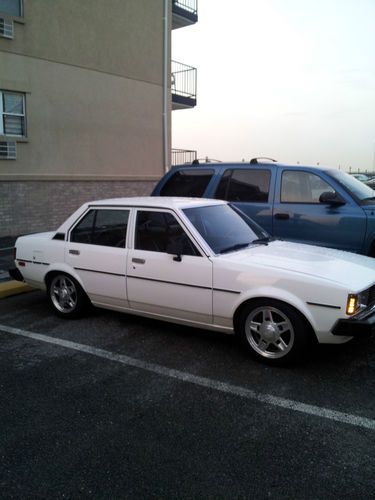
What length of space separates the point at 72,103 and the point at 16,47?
2109 mm

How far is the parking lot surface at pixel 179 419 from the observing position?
8.45 feet

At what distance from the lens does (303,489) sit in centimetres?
251

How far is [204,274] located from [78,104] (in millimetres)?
10952

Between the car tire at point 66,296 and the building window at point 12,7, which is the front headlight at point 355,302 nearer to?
the car tire at point 66,296

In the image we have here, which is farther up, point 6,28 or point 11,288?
point 6,28

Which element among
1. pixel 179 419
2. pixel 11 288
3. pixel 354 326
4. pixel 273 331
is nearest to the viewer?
pixel 179 419

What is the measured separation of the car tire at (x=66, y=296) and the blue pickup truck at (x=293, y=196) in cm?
256

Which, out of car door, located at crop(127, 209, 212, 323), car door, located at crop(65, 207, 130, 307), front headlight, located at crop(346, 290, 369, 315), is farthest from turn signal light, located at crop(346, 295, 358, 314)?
car door, located at crop(65, 207, 130, 307)

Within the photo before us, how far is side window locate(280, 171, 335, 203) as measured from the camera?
6551mm

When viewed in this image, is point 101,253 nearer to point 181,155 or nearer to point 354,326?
point 354,326

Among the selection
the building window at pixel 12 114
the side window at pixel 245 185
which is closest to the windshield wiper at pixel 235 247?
the side window at pixel 245 185

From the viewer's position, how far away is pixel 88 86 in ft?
45.8

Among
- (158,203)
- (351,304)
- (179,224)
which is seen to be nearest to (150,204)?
(158,203)

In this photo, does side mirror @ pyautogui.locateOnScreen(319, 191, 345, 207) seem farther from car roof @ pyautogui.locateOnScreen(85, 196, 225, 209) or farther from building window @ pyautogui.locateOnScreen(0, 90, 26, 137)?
building window @ pyautogui.locateOnScreen(0, 90, 26, 137)
